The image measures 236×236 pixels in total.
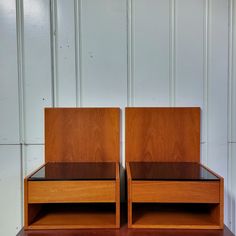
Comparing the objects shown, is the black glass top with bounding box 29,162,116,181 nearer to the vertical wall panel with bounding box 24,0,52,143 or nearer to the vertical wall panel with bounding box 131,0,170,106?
the vertical wall panel with bounding box 24,0,52,143

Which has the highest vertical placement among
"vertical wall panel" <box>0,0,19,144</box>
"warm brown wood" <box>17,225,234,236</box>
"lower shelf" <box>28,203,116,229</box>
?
A: "vertical wall panel" <box>0,0,19,144</box>

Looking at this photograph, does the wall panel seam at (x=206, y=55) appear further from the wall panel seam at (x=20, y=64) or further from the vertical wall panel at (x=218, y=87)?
the wall panel seam at (x=20, y=64)

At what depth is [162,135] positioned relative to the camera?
50.1 inches

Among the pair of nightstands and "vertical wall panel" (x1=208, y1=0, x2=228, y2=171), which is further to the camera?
"vertical wall panel" (x1=208, y1=0, x2=228, y2=171)

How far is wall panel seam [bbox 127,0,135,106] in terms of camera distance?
129cm

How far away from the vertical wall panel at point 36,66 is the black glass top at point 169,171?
0.57 m

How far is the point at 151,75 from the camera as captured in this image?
4.28 feet

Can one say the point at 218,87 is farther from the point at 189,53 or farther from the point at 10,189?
the point at 10,189

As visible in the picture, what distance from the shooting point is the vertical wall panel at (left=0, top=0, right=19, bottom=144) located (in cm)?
129

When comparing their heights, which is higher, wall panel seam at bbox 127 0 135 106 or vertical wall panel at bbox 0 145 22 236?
wall panel seam at bbox 127 0 135 106

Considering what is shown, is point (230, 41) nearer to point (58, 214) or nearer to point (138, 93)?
point (138, 93)

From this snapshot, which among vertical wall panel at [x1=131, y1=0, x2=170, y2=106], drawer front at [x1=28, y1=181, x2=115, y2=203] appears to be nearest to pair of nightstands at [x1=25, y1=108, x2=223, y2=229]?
drawer front at [x1=28, y1=181, x2=115, y2=203]

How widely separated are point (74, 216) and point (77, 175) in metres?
0.20

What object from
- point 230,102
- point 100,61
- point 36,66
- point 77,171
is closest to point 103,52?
point 100,61
